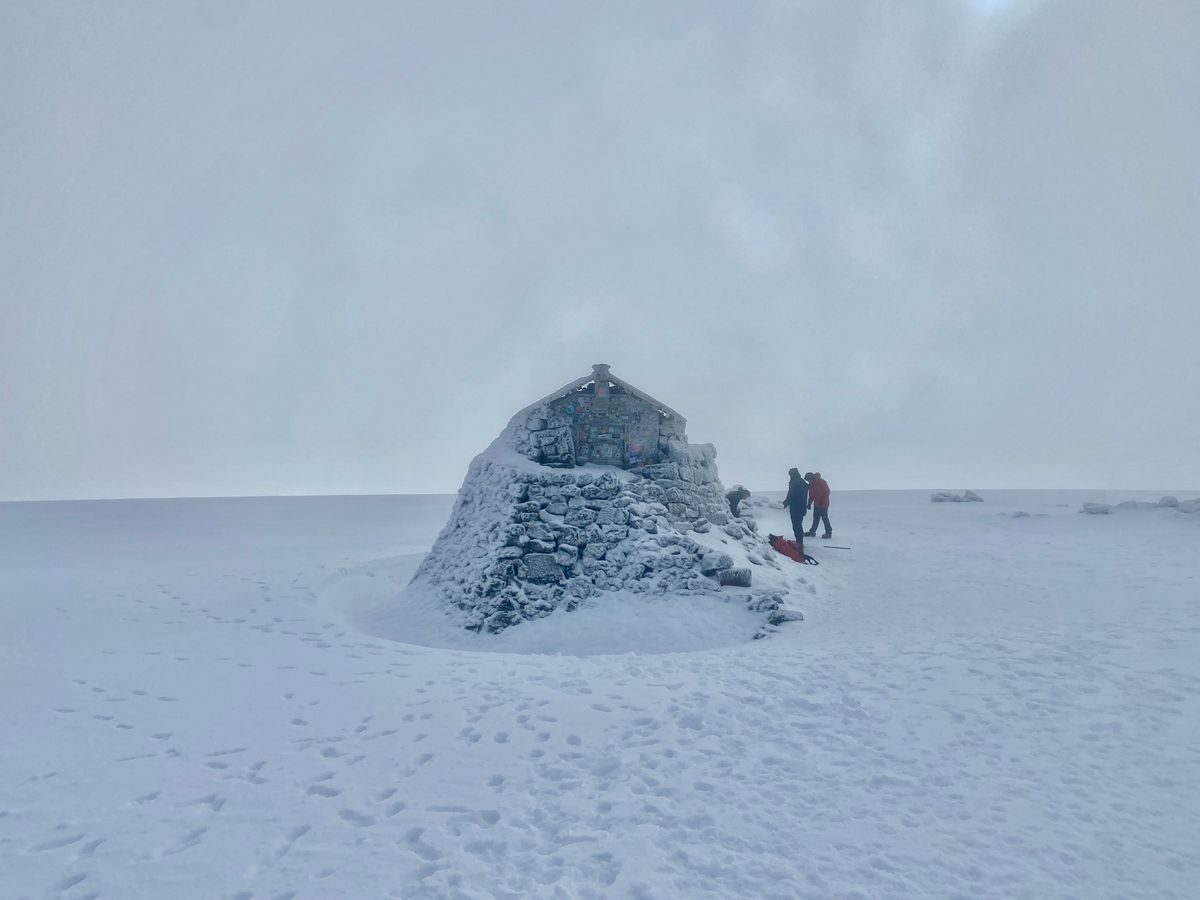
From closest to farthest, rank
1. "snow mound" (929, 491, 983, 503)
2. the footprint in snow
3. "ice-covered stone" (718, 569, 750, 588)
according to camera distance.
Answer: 1. the footprint in snow
2. "ice-covered stone" (718, 569, 750, 588)
3. "snow mound" (929, 491, 983, 503)

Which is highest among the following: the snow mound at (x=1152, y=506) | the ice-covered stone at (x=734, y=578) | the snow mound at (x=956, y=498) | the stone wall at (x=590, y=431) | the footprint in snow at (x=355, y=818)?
the stone wall at (x=590, y=431)

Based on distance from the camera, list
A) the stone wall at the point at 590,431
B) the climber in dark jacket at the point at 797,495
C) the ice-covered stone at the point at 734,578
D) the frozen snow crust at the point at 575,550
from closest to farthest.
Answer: the frozen snow crust at the point at 575,550 → the ice-covered stone at the point at 734,578 → the stone wall at the point at 590,431 → the climber in dark jacket at the point at 797,495

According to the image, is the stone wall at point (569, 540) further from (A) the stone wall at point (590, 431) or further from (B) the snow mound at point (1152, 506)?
(B) the snow mound at point (1152, 506)

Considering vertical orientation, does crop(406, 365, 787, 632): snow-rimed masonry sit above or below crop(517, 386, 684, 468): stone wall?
below

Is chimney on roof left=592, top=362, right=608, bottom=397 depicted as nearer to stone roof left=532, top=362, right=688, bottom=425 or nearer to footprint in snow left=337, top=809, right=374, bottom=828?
stone roof left=532, top=362, right=688, bottom=425

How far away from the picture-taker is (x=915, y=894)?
4.75 meters

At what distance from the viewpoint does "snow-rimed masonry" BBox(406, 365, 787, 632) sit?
1291cm

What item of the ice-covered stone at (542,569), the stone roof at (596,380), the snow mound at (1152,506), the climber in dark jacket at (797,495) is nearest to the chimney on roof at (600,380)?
the stone roof at (596,380)

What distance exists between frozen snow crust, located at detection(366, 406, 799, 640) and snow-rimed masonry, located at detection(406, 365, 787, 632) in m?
0.02

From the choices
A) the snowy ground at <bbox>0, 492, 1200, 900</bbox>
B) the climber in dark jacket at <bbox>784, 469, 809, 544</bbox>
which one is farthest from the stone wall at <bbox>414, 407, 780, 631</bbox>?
the climber in dark jacket at <bbox>784, 469, 809, 544</bbox>

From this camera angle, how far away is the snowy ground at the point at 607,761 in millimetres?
4988

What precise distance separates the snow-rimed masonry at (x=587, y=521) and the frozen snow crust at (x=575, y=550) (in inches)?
0.9

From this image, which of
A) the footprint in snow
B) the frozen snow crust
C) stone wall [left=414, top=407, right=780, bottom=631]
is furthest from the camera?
stone wall [left=414, top=407, right=780, bottom=631]

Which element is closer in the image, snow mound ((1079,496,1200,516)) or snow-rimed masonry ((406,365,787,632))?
snow-rimed masonry ((406,365,787,632))
